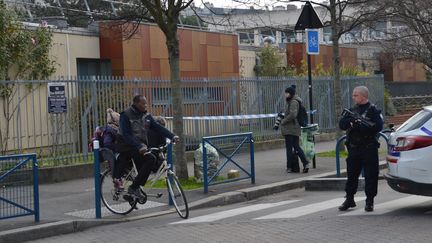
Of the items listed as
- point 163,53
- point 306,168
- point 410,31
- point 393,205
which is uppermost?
point 410,31

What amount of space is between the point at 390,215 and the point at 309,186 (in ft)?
12.2

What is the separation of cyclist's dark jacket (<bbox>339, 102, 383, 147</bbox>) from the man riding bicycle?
259 cm

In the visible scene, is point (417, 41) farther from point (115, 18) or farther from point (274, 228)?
point (274, 228)

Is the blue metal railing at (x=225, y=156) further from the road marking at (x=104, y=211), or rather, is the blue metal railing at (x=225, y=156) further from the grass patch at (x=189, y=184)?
the road marking at (x=104, y=211)

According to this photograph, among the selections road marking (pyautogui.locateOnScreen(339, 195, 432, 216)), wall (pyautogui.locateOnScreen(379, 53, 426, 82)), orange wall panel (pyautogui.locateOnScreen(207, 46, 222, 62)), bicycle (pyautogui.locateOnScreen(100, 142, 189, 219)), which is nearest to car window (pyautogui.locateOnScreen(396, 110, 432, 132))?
road marking (pyautogui.locateOnScreen(339, 195, 432, 216))

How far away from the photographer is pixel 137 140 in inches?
383

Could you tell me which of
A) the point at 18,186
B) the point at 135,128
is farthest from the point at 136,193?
the point at 18,186

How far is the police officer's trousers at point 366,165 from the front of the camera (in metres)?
9.10

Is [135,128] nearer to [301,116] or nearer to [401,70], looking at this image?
[301,116]

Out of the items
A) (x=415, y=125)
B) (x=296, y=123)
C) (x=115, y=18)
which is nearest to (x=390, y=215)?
(x=415, y=125)

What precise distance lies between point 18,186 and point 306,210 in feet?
13.7

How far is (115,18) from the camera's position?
1345cm

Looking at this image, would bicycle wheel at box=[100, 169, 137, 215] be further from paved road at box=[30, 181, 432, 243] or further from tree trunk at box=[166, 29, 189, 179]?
tree trunk at box=[166, 29, 189, 179]

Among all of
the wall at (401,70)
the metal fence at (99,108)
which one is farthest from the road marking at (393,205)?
the wall at (401,70)
